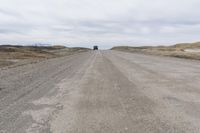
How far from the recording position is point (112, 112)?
6.06 meters

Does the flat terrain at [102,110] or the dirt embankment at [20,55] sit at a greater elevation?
the flat terrain at [102,110]

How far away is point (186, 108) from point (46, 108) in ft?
10.8

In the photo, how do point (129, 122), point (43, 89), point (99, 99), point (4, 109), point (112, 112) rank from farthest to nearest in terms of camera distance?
1. point (43, 89)
2. point (99, 99)
3. point (4, 109)
4. point (112, 112)
5. point (129, 122)

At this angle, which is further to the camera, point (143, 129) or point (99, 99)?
point (99, 99)

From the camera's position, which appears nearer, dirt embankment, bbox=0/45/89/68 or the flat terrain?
the flat terrain

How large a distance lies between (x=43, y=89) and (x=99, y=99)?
281cm

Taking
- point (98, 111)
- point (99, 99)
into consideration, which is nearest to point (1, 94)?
point (99, 99)

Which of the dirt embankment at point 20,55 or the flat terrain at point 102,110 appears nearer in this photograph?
the flat terrain at point 102,110

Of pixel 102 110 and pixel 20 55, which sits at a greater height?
pixel 102 110

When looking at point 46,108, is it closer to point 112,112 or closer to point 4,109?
point 4,109

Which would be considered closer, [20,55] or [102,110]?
[102,110]

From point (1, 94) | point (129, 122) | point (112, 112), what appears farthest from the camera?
point (1, 94)

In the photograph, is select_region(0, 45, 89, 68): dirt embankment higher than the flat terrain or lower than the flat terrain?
lower

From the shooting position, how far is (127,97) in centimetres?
774
